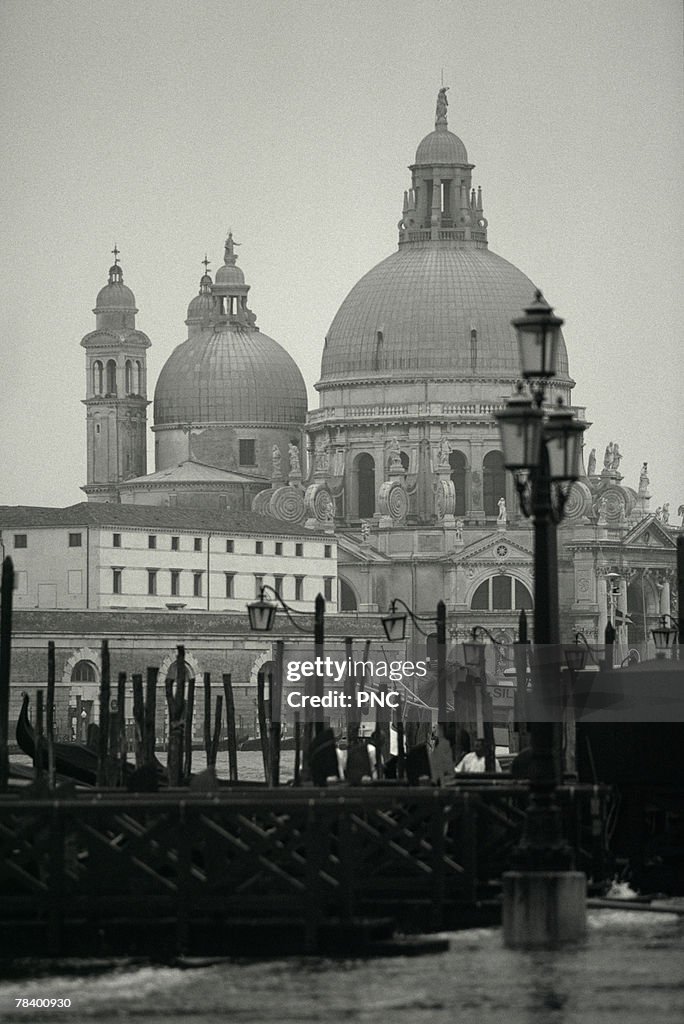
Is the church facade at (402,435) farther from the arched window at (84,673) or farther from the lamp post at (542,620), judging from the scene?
the lamp post at (542,620)

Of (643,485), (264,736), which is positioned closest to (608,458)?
(643,485)

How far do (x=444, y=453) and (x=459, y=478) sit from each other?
2.21m

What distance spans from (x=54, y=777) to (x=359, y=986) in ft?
44.8

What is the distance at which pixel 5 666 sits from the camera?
2875cm

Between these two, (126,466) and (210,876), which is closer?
(210,876)

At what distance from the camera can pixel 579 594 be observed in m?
104

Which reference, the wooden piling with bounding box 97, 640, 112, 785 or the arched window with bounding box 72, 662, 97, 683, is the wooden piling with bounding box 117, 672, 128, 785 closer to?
the wooden piling with bounding box 97, 640, 112, 785

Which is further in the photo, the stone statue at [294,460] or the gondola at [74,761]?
the stone statue at [294,460]

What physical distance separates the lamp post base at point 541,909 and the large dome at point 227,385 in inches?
3895

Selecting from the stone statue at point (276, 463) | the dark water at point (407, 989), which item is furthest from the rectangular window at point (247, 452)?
the dark water at point (407, 989)

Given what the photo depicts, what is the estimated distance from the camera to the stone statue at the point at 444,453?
107 meters

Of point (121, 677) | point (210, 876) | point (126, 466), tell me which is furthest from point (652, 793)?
point (126, 466)

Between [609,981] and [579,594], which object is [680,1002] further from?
[579,594]

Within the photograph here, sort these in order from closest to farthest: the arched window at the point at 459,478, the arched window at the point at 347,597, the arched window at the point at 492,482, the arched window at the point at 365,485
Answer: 1. the arched window at the point at 347,597
2. the arched window at the point at 459,478
3. the arched window at the point at 492,482
4. the arched window at the point at 365,485
